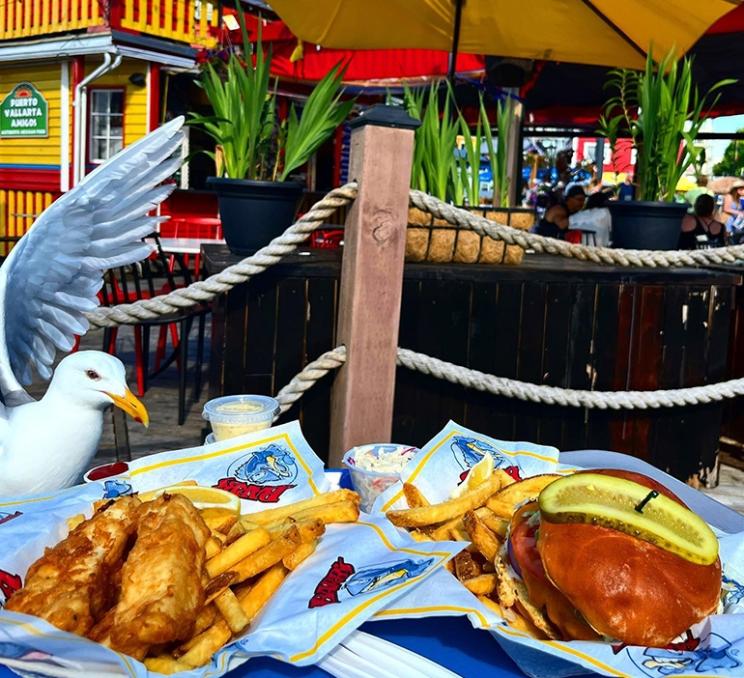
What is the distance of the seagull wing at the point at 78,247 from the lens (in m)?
2.28

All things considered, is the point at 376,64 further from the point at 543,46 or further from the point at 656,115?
the point at 656,115

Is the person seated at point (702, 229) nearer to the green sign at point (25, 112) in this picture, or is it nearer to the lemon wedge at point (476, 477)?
the lemon wedge at point (476, 477)

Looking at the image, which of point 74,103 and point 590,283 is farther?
point 74,103

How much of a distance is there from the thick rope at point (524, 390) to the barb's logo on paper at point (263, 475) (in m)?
1.23

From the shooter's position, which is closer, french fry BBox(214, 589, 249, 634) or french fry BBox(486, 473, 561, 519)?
french fry BBox(214, 589, 249, 634)

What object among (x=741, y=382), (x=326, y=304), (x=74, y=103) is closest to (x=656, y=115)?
(x=741, y=382)

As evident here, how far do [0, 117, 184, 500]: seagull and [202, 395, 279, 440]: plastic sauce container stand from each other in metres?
0.21

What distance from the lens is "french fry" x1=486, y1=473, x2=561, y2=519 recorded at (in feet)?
5.06

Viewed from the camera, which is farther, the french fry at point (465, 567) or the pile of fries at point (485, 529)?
the french fry at point (465, 567)

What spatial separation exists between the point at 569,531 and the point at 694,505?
0.78 meters

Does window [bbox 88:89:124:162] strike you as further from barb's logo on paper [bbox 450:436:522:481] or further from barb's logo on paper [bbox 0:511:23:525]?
barb's logo on paper [bbox 0:511:23:525]

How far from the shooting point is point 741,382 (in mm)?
4105

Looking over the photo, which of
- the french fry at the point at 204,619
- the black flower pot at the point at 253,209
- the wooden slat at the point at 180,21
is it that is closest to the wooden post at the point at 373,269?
the black flower pot at the point at 253,209

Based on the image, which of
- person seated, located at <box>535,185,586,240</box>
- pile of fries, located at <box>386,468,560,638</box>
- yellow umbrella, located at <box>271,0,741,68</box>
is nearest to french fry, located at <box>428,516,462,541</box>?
pile of fries, located at <box>386,468,560,638</box>
